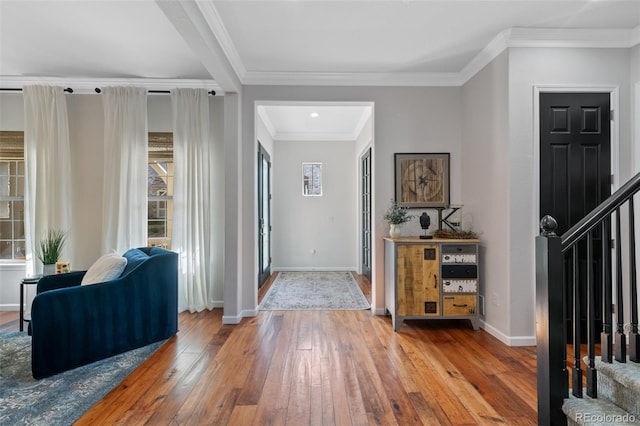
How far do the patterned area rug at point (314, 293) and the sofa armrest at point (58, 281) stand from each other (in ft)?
6.36

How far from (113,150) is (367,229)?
4042 millimetres

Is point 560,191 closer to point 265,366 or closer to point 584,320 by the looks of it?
point 584,320

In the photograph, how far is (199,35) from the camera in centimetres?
262

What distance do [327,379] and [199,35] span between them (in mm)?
2711

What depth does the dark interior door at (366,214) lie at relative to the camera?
236 inches

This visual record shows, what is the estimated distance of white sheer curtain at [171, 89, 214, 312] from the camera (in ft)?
13.6

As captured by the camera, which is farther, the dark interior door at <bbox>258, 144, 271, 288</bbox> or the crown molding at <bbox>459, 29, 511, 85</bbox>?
the dark interior door at <bbox>258, 144, 271, 288</bbox>

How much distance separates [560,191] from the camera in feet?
10.1

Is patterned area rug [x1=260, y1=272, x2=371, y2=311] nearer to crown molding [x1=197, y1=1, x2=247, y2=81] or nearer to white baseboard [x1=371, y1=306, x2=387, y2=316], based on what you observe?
white baseboard [x1=371, y1=306, x2=387, y2=316]

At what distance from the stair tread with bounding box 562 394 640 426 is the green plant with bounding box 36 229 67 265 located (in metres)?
4.57

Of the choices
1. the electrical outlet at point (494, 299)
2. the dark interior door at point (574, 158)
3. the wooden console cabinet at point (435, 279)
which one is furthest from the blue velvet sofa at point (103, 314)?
the dark interior door at point (574, 158)

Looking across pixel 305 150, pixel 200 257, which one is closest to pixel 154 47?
pixel 200 257

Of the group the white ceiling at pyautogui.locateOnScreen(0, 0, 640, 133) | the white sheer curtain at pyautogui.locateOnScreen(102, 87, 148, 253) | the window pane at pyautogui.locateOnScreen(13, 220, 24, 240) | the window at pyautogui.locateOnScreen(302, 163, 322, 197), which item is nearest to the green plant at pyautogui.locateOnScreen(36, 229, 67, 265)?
the white sheer curtain at pyautogui.locateOnScreen(102, 87, 148, 253)

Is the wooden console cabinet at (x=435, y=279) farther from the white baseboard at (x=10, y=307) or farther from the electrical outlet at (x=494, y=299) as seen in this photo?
the white baseboard at (x=10, y=307)
